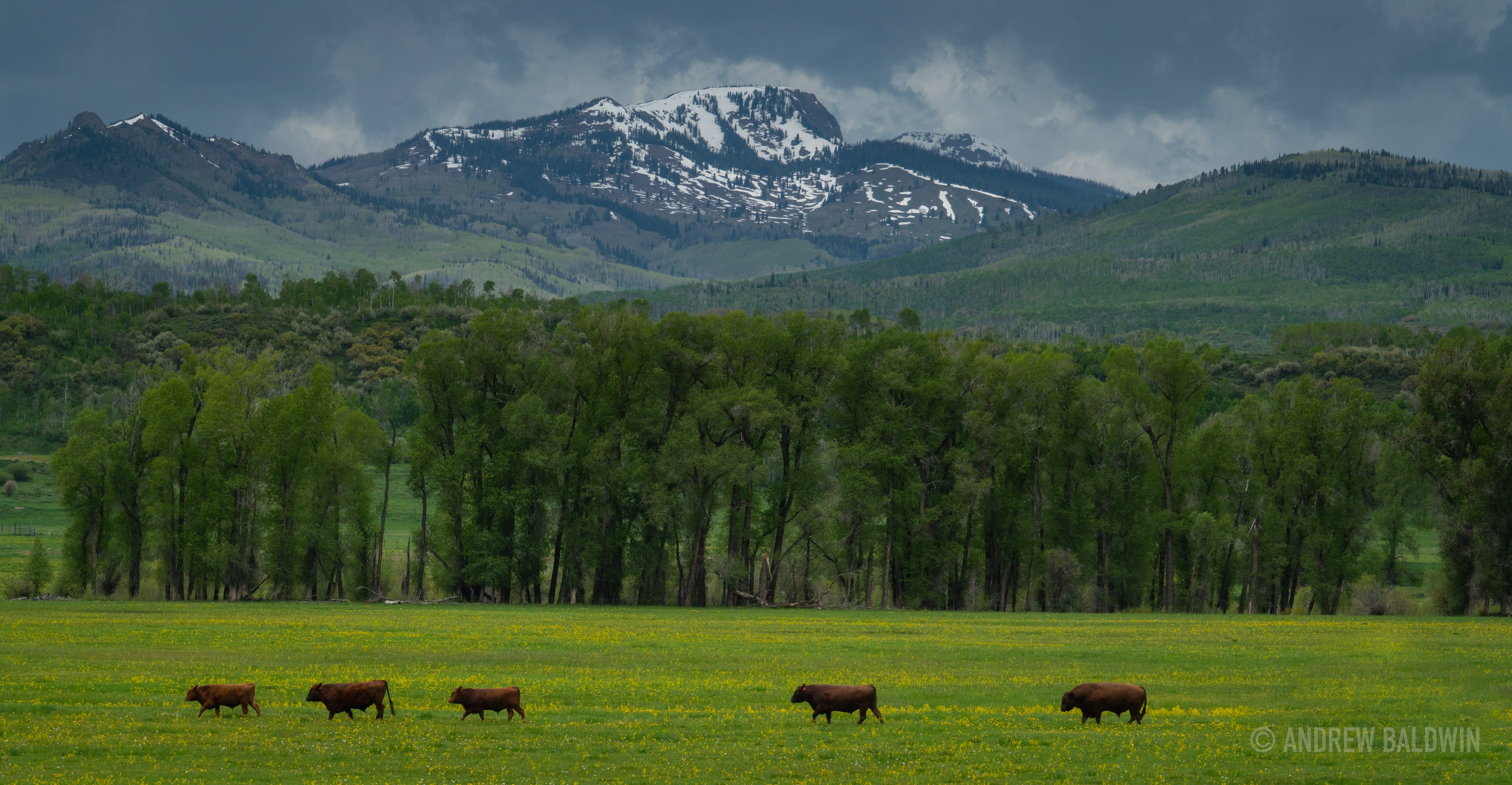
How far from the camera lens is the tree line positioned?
69375 mm

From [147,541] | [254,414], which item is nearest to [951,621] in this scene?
[254,414]

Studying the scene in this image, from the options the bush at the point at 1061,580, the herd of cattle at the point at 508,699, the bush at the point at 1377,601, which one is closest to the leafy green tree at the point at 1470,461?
the bush at the point at 1377,601

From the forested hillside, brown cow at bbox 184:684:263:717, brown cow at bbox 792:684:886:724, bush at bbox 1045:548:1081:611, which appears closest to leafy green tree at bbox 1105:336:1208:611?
the forested hillside

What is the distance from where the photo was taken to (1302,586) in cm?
8225

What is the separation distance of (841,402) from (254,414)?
125ft

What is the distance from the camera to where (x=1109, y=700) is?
23.8 meters

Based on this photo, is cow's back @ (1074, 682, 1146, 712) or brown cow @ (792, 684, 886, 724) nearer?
brown cow @ (792, 684, 886, 724)

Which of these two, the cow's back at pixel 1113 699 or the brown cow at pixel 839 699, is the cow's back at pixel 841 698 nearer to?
the brown cow at pixel 839 699

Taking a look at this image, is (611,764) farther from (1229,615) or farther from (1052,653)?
(1229,615)

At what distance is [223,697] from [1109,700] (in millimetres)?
18664

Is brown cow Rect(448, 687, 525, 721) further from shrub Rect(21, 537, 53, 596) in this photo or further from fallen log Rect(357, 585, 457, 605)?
shrub Rect(21, 537, 53, 596)

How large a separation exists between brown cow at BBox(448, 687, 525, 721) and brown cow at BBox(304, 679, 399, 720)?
4.71 feet

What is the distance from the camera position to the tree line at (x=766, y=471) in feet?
228

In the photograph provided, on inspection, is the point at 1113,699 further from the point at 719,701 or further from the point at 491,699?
the point at 491,699
